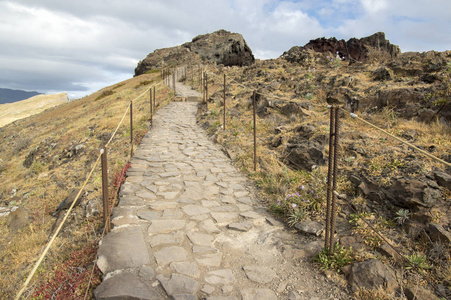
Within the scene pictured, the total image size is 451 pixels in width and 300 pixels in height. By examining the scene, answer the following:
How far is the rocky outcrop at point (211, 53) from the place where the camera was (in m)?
35.4

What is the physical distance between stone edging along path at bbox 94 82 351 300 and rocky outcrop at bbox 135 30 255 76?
30482 millimetres

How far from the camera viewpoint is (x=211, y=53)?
3591 cm

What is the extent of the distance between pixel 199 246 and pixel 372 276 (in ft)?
6.46

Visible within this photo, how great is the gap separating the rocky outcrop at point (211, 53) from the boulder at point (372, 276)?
3317cm

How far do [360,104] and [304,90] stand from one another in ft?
9.93

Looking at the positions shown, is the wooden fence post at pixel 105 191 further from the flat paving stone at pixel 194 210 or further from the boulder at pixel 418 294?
the boulder at pixel 418 294

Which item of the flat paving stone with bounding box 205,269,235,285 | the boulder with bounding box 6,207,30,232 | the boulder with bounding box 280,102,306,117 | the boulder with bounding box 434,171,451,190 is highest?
the boulder with bounding box 280,102,306,117

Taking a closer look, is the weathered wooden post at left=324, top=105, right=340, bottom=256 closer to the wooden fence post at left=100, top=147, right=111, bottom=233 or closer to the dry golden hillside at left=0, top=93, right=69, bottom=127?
the wooden fence post at left=100, top=147, right=111, bottom=233

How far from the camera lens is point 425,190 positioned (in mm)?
3613

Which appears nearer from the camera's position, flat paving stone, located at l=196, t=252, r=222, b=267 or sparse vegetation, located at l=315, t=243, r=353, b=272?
sparse vegetation, located at l=315, t=243, r=353, b=272

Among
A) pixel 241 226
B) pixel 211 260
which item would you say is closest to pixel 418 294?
pixel 211 260

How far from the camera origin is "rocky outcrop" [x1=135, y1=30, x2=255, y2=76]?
35.4 metres

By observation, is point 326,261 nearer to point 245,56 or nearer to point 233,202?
point 233,202

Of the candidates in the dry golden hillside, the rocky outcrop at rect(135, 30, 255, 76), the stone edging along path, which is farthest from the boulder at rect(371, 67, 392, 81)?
the dry golden hillside
